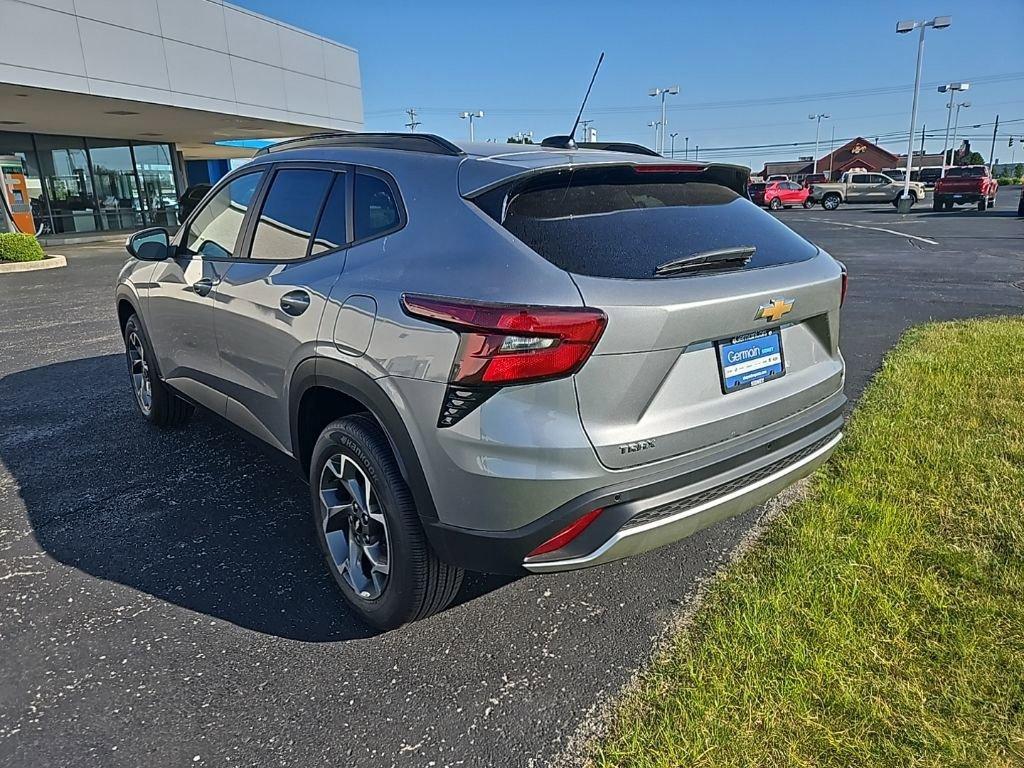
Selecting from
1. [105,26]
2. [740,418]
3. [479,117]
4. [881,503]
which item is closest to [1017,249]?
[881,503]

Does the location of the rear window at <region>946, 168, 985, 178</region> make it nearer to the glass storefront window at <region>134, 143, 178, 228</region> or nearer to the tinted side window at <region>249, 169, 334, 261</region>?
the glass storefront window at <region>134, 143, 178, 228</region>

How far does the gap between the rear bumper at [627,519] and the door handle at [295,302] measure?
1.06m

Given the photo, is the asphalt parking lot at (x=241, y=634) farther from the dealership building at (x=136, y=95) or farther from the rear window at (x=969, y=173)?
the rear window at (x=969, y=173)

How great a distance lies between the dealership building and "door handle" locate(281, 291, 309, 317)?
1573cm

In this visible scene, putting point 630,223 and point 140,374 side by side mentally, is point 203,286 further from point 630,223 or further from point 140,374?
point 630,223

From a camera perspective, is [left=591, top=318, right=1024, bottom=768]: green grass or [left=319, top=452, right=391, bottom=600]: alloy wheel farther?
[left=319, top=452, right=391, bottom=600]: alloy wheel

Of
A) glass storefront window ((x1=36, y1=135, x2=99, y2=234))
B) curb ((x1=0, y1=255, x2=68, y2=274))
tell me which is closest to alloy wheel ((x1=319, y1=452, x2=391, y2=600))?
curb ((x1=0, y1=255, x2=68, y2=274))

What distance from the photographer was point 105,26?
16328 mm

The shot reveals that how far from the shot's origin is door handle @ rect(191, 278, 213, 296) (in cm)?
358

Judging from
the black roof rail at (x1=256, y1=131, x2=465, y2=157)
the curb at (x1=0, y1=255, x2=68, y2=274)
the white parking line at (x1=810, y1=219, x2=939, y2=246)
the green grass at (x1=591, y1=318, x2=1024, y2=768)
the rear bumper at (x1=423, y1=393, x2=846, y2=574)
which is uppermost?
the black roof rail at (x1=256, y1=131, x2=465, y2=157)

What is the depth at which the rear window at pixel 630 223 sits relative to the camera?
2242 millimetres

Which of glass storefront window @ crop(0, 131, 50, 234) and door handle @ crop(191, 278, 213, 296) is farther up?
glass storefront window @ crop(0, 131, 50, 234)

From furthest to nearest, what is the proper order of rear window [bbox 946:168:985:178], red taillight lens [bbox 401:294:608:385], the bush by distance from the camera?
rear window [bbox 946:168:985:178]
the bush
red taillight lens [bbox 401:294:608:385]

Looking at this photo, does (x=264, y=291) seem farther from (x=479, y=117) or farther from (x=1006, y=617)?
(x=479, y=117)
